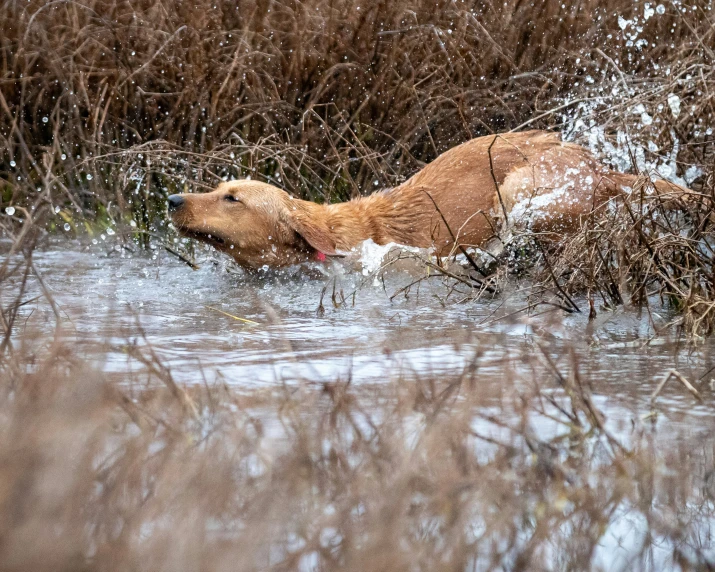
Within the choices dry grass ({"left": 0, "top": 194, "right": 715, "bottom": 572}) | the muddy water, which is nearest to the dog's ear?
the muddy water

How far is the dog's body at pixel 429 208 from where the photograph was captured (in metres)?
6.49

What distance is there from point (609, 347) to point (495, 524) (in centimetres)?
236

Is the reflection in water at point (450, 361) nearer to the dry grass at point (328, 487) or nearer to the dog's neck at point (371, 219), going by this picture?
the dry grass at point (328, 487)

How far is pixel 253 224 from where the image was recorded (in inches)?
270

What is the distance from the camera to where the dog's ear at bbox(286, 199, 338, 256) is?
6.76 m

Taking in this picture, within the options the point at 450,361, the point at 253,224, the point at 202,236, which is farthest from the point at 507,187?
the point at 450,361

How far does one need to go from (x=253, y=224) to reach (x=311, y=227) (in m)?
0.38

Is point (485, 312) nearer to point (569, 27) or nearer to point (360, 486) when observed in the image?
point (360, 486)

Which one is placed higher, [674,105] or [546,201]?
[674,105]

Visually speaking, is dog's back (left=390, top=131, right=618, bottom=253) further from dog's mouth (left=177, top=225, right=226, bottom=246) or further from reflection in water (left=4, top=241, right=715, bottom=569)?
dog's mouth (left=177, top=225, right=226, bottom=246)

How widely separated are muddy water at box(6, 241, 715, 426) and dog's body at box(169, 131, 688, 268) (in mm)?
233

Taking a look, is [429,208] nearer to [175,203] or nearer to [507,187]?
[507,187]

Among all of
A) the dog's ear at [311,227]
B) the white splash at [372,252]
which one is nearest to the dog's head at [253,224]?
the dog's ear at [311,227]

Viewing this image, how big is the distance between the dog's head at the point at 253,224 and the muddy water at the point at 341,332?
15cm
